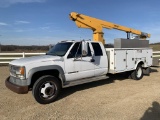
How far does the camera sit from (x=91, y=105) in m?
5.79

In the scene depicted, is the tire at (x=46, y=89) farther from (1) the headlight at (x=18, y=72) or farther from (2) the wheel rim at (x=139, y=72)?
(2) the wheel rim at (x=139, y=72)

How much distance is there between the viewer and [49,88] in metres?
6.02

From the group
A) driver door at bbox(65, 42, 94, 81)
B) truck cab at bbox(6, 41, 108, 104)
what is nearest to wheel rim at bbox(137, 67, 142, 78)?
truck cab at bbox(6, 41, 108, 104)

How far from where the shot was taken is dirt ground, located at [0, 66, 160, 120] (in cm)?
503

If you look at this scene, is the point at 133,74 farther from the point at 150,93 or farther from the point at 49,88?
the point at 49,88

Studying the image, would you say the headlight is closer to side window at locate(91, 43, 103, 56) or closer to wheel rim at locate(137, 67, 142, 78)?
side window at locate(91, 43, 103, 56)

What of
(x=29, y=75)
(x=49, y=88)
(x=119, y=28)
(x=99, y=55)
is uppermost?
(x=119, y=28)

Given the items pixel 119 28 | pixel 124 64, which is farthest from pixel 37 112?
pixel 119 28

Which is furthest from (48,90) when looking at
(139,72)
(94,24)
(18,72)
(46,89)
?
(139,72)

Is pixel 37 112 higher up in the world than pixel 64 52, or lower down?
lower down

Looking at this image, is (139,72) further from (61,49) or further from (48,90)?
(48,90)

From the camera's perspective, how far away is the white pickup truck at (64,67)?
573 cm

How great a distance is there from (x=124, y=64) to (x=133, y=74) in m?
1.13

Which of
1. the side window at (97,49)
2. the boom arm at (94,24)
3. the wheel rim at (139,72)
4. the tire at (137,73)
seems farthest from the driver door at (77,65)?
the wheel rim at (139,72)
